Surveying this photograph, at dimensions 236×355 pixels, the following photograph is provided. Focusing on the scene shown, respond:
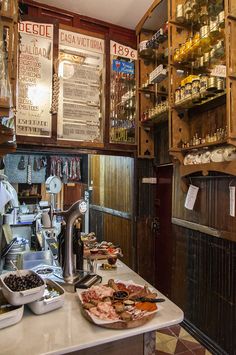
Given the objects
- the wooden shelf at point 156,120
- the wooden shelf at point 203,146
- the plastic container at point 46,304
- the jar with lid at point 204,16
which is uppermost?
the jar with lid at point 204,16

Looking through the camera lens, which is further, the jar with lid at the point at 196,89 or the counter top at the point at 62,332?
the jar with lid at the point at 196,89

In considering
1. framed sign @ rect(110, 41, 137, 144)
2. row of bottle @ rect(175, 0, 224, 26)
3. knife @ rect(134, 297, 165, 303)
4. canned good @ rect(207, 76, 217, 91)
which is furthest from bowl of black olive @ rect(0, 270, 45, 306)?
row of bottle @ rect(175, 0, 224, 26)

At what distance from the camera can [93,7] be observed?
9.80ft

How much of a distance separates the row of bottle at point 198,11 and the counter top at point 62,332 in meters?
2.36

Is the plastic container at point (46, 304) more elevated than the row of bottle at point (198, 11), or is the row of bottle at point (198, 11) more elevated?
the row of bottle at point (198, 11)

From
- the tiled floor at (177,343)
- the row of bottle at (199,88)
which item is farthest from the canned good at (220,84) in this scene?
the tiled floor at (177,343)

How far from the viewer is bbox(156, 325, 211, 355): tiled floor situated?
7.85 ft

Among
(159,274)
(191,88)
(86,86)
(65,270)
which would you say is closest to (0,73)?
(65,270)

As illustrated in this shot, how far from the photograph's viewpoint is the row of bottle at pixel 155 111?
9.32 feet

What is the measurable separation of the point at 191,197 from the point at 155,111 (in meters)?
1.06

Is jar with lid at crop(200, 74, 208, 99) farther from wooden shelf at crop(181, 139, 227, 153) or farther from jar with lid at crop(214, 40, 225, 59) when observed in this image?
wooden shelf at crop(181, 139, 227, 153)

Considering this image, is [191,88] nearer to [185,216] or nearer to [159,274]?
[185,216]

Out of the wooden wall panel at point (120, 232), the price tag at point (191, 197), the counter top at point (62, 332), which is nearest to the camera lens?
the counter top at point (62, 332)

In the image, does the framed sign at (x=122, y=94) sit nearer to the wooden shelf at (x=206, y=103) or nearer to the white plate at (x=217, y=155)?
the wooden shelf at (x=206, y=103)
